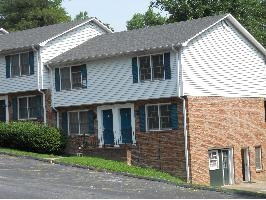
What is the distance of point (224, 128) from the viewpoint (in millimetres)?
Result: 35000

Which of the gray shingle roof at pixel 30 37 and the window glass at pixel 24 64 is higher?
the gray shingle roof at pixel 30 37

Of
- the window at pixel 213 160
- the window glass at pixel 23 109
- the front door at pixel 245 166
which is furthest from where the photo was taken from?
the window glass at pixel 23 109

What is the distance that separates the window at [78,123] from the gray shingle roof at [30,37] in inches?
192

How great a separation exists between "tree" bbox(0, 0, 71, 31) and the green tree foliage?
15753 millimetres

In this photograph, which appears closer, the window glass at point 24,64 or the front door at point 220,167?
the front door at point 220,167

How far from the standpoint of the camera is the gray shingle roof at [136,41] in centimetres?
3391

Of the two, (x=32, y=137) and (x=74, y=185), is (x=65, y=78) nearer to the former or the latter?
(x=32, y=137)

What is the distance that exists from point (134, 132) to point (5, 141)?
771 cm

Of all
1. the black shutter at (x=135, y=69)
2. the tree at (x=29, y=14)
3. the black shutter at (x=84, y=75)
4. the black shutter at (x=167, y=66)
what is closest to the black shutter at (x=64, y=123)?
the black shutter at (x=84, y=75)

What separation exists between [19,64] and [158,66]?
9728 millimetres

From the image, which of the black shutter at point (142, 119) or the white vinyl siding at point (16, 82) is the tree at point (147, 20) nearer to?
the white vinyl siding at point (16, 82)

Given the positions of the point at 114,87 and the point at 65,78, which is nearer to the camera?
the point at 114,87

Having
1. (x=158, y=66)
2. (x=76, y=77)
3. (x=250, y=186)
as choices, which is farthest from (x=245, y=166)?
(x=76, y=77)

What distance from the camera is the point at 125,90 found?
3447 centimetres
